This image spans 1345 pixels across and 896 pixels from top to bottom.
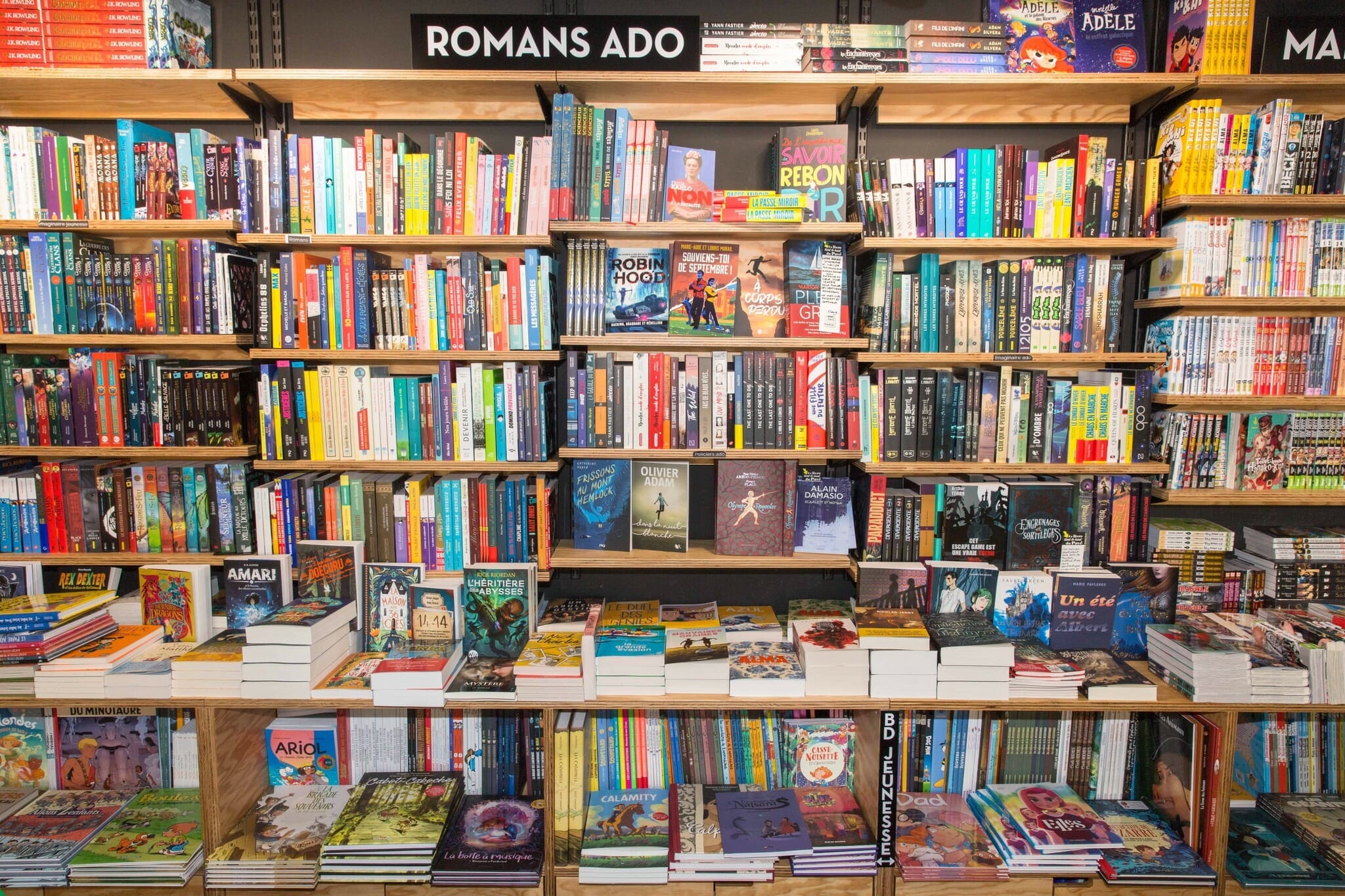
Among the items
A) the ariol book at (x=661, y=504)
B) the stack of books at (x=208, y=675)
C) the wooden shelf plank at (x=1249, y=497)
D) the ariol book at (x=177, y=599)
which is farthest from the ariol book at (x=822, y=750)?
the ariol book at (x=177, y=599)

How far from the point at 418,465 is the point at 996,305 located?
1856mm

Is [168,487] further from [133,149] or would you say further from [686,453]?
[686,453]

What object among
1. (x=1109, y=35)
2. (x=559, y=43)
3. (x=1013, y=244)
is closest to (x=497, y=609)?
(x=559, y=43)

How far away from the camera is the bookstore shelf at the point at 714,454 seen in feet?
7.77

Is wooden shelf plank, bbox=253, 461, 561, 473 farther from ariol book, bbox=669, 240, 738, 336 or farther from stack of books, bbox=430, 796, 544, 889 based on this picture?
stack of books, bbox=430, 796, 544, 889

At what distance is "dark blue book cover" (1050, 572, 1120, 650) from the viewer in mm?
2328

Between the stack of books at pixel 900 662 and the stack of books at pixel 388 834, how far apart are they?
1308 millimetres

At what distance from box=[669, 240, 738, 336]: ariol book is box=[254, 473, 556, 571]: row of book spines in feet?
2.22

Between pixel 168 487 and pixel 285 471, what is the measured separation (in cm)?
33

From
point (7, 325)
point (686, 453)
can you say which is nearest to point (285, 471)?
point (7, 325)

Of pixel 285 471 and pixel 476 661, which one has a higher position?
pixel 285 471

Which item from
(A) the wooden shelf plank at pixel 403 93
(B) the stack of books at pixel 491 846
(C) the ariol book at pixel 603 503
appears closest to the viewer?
(B) the stack of books at pixel 491 846

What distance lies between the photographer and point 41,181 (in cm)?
236

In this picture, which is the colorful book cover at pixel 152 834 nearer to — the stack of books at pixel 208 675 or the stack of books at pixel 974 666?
the stack of books at pixel 208 675
